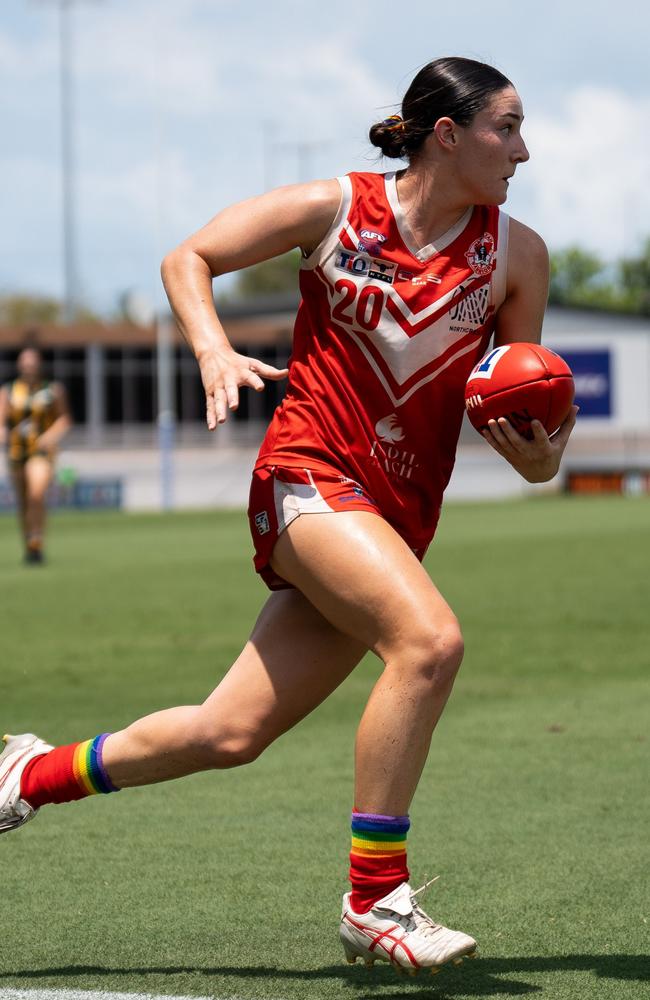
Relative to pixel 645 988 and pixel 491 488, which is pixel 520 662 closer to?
pixel 645 988

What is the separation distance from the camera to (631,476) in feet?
155

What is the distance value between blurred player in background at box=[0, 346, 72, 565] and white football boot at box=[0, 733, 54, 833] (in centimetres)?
1419

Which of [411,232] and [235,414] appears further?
[235,414]

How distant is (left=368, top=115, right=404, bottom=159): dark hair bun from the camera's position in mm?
4645

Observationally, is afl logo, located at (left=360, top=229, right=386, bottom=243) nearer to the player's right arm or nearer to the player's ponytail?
the player's right arm

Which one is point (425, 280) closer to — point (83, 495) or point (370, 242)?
point (370, 242)

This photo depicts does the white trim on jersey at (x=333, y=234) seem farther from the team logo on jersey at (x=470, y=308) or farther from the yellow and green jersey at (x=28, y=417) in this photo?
the yellow and green jersey at (x=28, y=417)

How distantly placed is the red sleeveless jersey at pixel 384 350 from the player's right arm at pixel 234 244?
7 cm

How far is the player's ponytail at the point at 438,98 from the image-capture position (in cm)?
448

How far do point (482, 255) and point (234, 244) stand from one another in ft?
2.33

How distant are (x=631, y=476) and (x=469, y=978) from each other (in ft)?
144

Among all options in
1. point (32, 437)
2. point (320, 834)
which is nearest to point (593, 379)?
point (32, 437)

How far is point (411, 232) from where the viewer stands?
4562mm

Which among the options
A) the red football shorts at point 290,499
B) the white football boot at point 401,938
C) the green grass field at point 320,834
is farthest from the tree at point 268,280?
the white football boot at point 401,938
